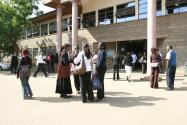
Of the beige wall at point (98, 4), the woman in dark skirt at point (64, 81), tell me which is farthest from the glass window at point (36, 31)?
the woman in dark skirt at point (64, 81)

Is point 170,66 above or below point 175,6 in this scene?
below

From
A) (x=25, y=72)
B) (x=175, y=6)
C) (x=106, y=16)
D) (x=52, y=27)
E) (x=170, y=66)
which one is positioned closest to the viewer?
(x=25, y=72)

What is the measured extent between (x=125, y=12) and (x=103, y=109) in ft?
62.5

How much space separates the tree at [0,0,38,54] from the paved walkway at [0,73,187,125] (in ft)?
81.4

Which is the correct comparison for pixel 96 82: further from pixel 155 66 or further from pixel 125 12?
pixel 125 12

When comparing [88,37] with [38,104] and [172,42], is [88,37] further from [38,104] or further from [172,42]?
[38,104]

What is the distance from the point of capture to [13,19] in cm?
3662

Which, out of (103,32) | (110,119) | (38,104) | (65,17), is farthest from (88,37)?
(110,119)

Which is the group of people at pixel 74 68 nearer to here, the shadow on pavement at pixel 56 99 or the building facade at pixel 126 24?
the shadow on pavement at pixel 56 99

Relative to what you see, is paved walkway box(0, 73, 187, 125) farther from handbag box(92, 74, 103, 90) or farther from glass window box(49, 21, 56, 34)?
glass window box(49, 21, 56, 34)

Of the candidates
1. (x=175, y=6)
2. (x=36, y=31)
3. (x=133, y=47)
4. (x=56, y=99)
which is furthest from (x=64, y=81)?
(x=36, y=31)

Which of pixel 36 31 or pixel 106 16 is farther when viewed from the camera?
pixel 36 31

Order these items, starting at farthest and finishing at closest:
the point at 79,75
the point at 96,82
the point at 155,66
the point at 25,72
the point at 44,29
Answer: the point at 44,29 → the point at 155,66 → the point at 25,72 → the point at 96,82 → the point at 79,75

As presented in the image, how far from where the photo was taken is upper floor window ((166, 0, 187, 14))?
23.0 m
